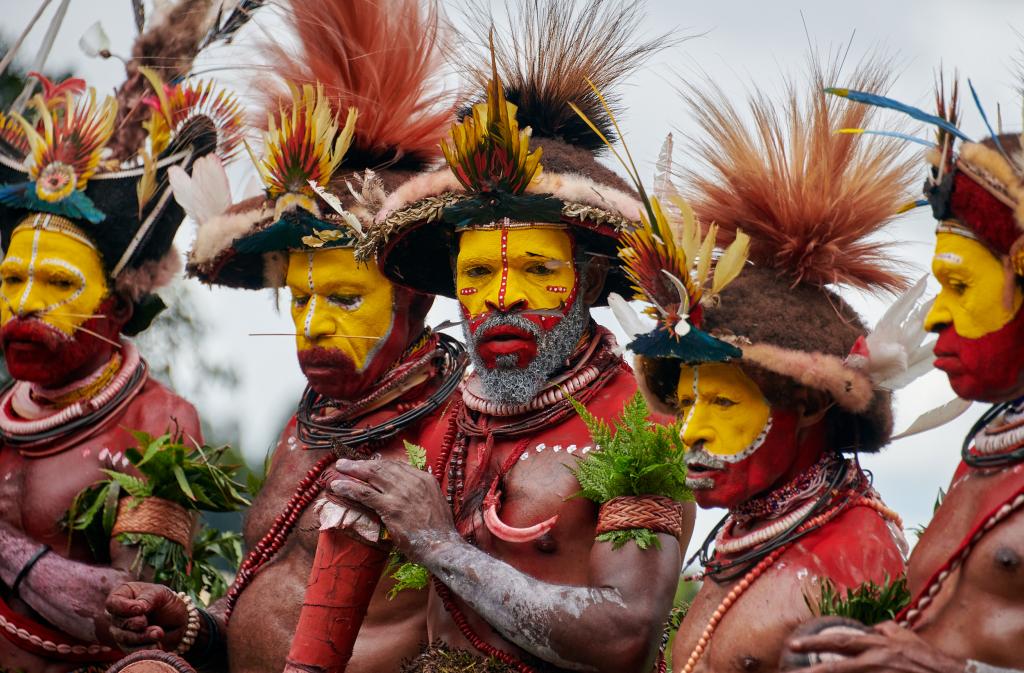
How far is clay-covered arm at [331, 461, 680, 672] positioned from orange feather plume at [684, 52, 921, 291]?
3.24 feet

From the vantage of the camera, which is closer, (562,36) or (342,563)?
(342,563)

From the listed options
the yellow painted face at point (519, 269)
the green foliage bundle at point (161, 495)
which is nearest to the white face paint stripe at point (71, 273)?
the green foliage bundle at point (161, 495)

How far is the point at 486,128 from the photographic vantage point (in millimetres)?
5113

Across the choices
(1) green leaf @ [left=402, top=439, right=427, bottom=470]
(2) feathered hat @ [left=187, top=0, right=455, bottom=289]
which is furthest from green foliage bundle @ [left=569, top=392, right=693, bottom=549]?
(2) feathered hat @ [left=187, top=0, right=455, bottom=289]

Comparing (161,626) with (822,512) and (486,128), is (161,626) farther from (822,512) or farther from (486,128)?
(822,512)

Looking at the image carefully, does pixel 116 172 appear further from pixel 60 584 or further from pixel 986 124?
pixel 986 124

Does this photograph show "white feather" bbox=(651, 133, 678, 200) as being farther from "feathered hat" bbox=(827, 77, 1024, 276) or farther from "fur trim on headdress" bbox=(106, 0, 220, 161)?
"fur trim on headdress" bbox=(106, 0, 220, 161)

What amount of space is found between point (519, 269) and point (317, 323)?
1142mm

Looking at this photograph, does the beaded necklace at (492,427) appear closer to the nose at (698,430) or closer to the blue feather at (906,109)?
the nose at (698,430)

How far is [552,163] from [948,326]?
1.87m

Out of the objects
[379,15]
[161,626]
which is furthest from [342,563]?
[379,15]

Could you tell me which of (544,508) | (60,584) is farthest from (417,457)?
(60,584)

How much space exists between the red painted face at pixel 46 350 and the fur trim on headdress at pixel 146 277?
23 cm

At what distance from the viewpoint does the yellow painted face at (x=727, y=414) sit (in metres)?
4.47
